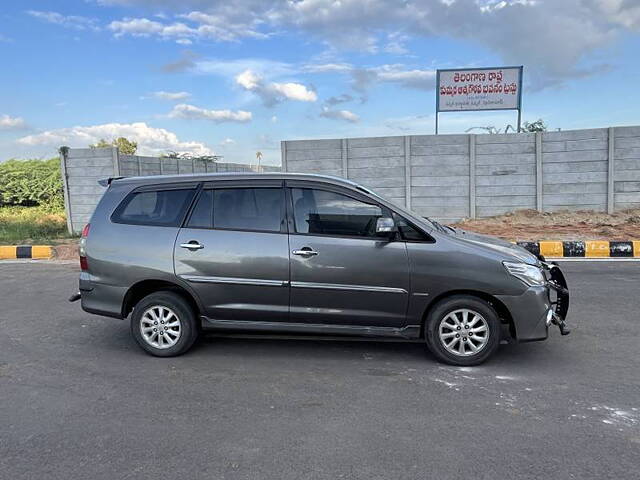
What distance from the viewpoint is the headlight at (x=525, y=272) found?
4438 millimetres

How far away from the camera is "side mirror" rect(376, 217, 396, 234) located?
451cm

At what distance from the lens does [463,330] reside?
14.8 feet

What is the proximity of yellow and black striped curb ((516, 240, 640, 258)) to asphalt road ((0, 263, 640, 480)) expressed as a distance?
5.17m

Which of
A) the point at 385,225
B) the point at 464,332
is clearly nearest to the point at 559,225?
the point at 464,332

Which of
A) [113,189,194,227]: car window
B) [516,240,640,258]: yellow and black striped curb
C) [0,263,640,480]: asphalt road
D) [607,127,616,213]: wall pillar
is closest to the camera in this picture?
[0,263,640,480]: asphalt road

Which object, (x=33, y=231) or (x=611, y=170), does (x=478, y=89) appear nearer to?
(x=611, y=170)

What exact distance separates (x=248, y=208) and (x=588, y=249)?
840 centimetres

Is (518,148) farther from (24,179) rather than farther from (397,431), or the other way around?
(24,179)

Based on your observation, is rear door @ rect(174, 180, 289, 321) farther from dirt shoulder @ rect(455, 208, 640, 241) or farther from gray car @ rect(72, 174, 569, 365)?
dirt shoulder @ rect(455, 208, 640, 241)

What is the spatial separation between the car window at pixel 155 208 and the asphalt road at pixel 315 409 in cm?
129

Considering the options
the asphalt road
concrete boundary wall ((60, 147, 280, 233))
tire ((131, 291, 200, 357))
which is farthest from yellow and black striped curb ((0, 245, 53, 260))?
tire ((131, 291, 200, 357))

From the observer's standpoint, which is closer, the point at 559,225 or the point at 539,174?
the point at 559,225

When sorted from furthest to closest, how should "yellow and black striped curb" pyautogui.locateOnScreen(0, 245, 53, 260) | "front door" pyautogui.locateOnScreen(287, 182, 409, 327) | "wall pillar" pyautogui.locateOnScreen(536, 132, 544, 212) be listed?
"wall pillar" pyautogui.locateOnScreen(536, 132, 544, 212), "yellow and black striped curb" pyautogui.locateOnScreen(0, 245, 53, 260), "front door" pyautogui.locateOnScreen(287, 182, 409, 327)

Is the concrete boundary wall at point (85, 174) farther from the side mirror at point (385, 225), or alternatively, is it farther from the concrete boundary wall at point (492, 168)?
the side mirror at point (385, 225)
